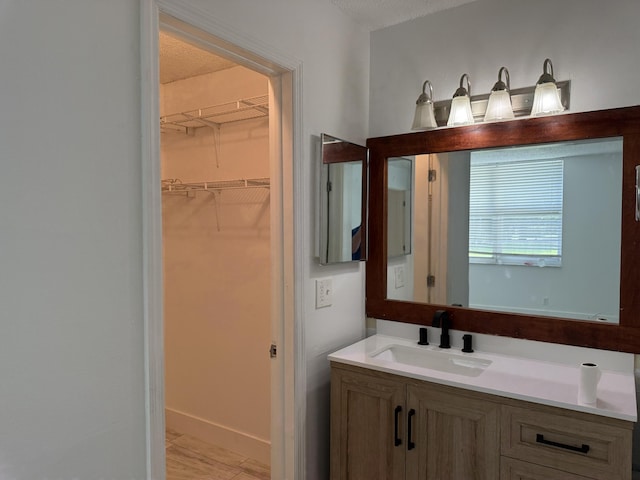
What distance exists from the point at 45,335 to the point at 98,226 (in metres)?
0.30

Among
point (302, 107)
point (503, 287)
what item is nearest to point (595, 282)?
point (503, 287)

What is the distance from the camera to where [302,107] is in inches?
79.8

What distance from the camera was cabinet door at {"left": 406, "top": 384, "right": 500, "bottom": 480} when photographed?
1.70 metres

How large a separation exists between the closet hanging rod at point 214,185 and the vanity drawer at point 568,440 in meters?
1.74

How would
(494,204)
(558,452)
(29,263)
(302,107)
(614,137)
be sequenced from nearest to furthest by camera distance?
(29,263), (558,452), (614,137), (302,107), (494,204)

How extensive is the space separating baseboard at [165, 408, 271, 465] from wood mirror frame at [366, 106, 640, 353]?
1167 mm

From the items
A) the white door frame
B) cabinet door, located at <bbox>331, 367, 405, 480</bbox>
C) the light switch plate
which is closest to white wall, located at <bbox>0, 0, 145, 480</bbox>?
the white door frame

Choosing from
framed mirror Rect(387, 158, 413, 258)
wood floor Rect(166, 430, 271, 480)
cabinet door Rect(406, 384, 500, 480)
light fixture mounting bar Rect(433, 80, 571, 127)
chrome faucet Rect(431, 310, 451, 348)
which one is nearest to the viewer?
cabinet door Rect(406, 384, 500, 480)

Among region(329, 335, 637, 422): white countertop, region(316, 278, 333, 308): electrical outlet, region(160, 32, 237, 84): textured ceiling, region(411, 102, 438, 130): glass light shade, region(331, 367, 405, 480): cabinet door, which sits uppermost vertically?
region(160, 32, 237, 84): textured ceiling

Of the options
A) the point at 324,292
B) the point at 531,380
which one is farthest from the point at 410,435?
the point at 324,292

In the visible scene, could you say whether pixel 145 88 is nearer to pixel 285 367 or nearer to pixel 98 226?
pixel 98 226

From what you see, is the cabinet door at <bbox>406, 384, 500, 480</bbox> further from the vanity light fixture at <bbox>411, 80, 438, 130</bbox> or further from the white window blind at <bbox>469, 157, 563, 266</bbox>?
the vanity light fixture at <bbox>411, 80, 438, 130</bbox>

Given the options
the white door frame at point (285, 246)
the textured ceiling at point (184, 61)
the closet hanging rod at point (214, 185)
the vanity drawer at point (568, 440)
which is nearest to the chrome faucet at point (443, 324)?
the vanity drawer at point (568, 440)

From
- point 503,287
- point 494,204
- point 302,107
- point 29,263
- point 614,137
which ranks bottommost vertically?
point 503,287
